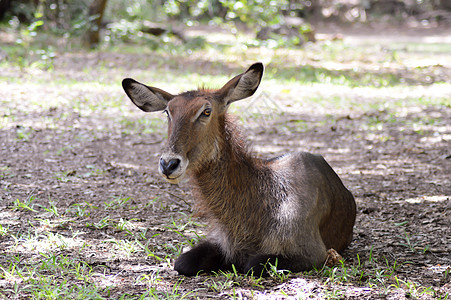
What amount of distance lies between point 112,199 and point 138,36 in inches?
437

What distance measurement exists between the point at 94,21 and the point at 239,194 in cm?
1110

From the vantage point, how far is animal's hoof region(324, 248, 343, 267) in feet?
13.7

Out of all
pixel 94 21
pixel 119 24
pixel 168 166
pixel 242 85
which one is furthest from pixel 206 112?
pixel 119 24

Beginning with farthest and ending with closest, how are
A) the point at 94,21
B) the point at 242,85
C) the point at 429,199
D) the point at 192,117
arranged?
the point at 94,21 < the point at 429,199 < the point at 242,85 < the point at 192,117

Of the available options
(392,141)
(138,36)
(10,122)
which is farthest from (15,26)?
(392,141)

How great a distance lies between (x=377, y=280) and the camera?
A: 383cm

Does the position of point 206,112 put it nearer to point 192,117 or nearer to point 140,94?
point 192,117

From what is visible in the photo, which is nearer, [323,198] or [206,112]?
[206,112]

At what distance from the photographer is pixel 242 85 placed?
14.2 feet

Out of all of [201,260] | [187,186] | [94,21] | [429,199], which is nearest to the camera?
[201,260]

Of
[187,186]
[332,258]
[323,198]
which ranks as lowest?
[187,186]

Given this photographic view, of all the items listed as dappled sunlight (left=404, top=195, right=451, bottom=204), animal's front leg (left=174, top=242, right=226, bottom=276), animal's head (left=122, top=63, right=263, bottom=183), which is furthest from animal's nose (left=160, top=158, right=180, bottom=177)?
dappled sunlight (left=404, top=195, right=451, bottom=204)

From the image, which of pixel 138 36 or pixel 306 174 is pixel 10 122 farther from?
pixel 138 36

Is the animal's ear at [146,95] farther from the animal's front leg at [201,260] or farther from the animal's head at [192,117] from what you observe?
the animal's front leg at [201,260]
